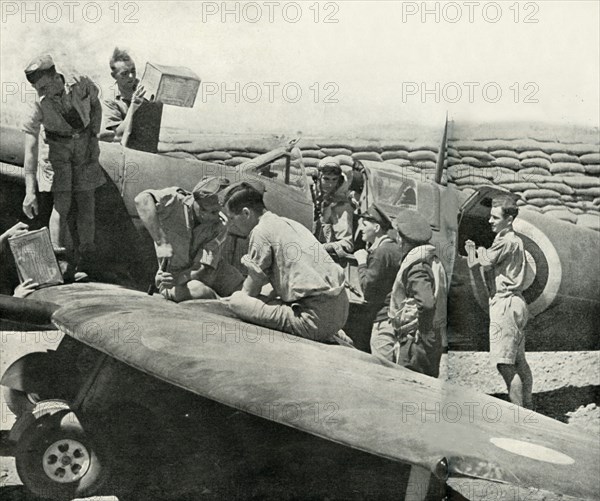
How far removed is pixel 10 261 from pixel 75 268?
0.41 meters

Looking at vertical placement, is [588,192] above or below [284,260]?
above

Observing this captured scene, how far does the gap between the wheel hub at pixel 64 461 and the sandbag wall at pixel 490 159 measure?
6.60ft

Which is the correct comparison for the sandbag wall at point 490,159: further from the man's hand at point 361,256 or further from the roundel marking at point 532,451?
the roundel marking at point 532,451

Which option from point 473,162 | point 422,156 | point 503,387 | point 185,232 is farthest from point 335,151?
point 503,387

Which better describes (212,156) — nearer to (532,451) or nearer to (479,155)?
(479,155)

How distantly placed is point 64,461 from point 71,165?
191cm

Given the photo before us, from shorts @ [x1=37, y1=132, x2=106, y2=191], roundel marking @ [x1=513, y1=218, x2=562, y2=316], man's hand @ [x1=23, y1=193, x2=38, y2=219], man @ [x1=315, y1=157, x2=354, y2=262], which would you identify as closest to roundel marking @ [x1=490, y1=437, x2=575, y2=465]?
roundel marking @ [x1=513, y1=218, x2=562, y2=316]

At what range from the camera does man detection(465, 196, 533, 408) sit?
7.52 meters

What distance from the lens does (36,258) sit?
272 inches

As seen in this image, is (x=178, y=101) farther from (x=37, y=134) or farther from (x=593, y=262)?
(x=593, y=262)

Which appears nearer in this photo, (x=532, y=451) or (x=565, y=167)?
(x=532, y=451)

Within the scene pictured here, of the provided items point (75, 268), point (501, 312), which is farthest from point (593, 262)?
point (75, 268)

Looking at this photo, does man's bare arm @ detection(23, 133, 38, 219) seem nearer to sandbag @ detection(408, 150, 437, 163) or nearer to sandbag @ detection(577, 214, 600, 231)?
sandbag @ detection(408, 150, 437, 163)

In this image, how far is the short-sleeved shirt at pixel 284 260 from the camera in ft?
23.0
